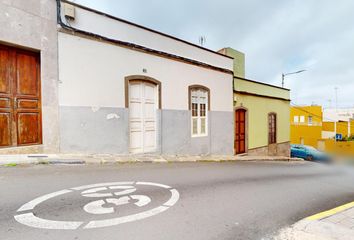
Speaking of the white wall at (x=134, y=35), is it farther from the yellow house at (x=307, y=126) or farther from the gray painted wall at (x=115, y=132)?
the yellow house at (x=307, y=126)

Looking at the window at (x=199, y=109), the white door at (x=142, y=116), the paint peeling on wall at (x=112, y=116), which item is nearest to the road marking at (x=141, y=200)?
the paint peeling on wall at (x=112, y=116)

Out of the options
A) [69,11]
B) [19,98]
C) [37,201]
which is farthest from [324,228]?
[69,11]

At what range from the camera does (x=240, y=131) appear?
41.7 ft

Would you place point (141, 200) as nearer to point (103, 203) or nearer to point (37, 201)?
point (103, 203)

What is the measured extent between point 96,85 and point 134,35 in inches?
102

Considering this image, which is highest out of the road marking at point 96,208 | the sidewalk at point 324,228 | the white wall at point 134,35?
the white wall at point 134,35

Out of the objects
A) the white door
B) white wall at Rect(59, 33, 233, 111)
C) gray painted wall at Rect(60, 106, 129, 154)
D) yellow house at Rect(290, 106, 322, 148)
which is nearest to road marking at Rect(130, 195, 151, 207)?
gray painted wall at Rect(60, 106, 129, 154)

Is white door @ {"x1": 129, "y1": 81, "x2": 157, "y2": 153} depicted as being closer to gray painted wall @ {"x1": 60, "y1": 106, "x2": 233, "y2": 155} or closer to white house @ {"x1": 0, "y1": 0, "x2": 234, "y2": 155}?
white house @ {"x1": 0, "y1": 0, "x2": 234, "y2": 155}

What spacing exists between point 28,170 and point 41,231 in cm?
302

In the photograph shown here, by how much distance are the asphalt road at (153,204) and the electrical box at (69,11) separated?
463cm

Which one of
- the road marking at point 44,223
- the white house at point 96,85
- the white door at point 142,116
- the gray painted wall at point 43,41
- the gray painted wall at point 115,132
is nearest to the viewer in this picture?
the road marking at point 44,223

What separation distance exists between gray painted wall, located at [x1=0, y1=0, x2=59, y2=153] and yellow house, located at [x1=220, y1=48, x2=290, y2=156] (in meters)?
9.20

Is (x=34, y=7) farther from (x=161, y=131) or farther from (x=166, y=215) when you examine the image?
(x=166, y=215)

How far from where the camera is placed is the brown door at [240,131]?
12422mm
